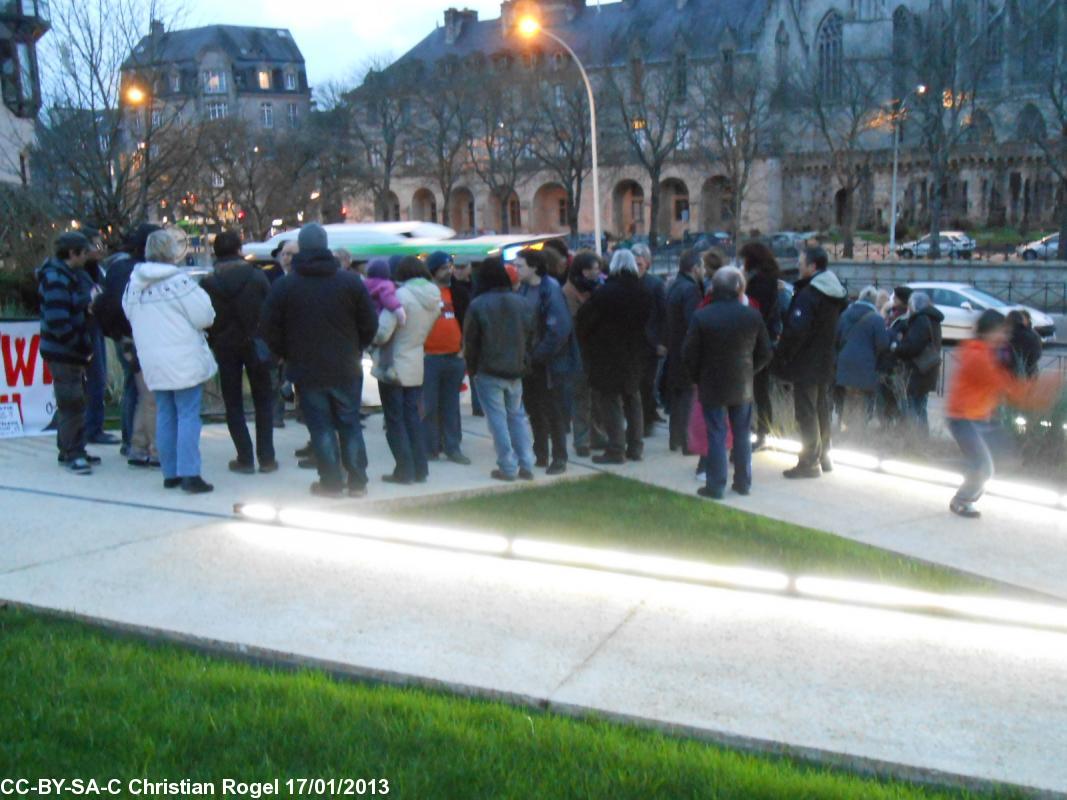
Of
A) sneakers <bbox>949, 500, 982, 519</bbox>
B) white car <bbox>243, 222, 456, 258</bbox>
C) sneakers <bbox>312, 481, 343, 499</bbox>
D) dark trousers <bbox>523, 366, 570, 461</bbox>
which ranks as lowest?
sneakers <bbox>949, 500, 982, 519</bbox>

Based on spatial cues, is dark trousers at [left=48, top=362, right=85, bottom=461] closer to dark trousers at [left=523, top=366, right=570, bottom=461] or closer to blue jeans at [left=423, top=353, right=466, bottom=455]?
blue jeans at [left=423, top=353, right=466, bottom=455]

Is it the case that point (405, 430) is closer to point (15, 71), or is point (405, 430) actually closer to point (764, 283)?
point (764, 283)

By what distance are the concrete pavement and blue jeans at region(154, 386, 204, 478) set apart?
30 cm

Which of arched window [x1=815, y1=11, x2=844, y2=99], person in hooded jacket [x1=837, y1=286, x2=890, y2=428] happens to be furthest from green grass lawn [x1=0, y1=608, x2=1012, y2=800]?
arched window [x1=815, y1=11, x2=844, y2=99]

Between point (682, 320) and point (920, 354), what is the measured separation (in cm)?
314

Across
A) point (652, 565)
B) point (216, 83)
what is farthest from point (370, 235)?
point (216, 83)

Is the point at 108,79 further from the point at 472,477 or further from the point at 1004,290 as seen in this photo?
the point at 1004,290

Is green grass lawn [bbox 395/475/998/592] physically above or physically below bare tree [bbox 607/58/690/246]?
below

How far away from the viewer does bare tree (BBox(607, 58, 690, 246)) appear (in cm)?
6294

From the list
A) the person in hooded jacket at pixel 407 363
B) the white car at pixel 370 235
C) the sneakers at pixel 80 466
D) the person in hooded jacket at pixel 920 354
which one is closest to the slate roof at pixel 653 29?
the white car at pixel 370 235


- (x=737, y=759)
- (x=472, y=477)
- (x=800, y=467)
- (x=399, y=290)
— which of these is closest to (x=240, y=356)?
(x=399, y=290)

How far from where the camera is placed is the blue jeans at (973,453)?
8.02 meters

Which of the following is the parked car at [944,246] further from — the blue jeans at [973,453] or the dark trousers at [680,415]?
the blue jeans at [973,453]

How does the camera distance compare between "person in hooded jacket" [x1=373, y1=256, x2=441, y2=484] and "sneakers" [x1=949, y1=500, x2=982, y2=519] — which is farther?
"person in hooded jacket" [x1=373, y1=256, x2=441, y2=484]
